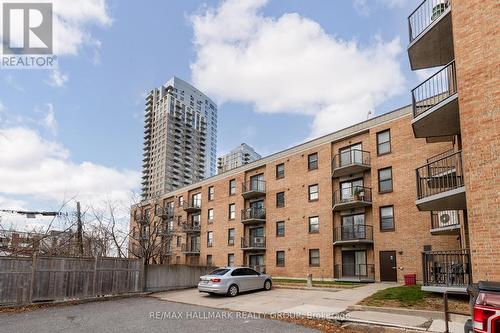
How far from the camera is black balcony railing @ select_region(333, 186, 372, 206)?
972 inches

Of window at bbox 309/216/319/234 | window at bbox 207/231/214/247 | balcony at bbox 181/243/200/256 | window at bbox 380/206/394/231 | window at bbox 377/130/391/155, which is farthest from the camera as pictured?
balcony at bbox 181/243/200/256

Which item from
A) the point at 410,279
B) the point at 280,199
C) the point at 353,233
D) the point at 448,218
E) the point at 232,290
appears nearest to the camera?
the point at 448,218

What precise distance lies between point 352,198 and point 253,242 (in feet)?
37.1

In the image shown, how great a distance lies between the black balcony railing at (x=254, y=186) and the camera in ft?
109

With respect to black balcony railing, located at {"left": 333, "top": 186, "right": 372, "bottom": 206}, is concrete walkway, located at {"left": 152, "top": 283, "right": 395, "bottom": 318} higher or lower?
lower

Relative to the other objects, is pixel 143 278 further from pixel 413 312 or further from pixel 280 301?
Answer: pixel 413 312

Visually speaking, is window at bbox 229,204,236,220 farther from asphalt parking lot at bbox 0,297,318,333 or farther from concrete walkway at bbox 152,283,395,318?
asphalt parking lot at bbox 0,297,318,333

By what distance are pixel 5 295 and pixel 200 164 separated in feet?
448

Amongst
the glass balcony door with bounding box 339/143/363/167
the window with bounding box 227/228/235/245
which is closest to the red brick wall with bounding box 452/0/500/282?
the glass balcony door with bounding box 339/143/363/167

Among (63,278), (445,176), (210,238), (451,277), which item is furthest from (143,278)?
(210,238)

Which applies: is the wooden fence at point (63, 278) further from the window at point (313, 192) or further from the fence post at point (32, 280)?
the window at point (313, 192)

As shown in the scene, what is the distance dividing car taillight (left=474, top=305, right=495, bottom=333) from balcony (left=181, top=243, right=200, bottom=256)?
3841 centimetres

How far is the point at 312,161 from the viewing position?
2909 centimetres

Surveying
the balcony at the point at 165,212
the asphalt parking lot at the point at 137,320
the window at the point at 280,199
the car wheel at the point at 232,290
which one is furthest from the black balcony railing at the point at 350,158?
the balcony at the point at 165,212
